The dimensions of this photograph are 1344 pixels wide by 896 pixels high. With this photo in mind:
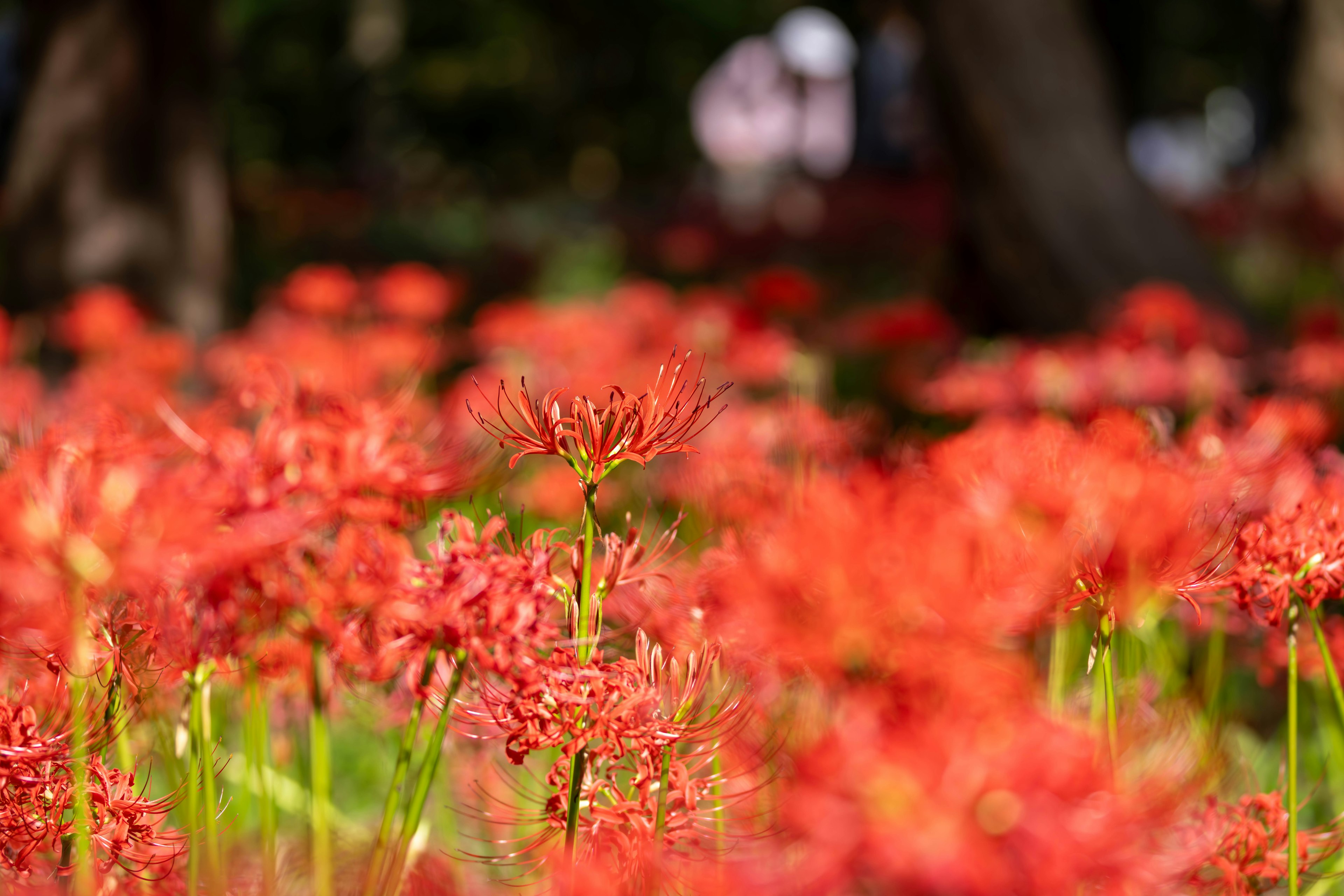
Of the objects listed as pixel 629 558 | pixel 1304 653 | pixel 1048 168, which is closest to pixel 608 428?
pixel 629 558

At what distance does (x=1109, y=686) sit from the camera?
2.64 ft

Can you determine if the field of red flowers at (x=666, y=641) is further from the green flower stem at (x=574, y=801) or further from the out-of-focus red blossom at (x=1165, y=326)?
the out-of-focus red blossom at (x=1165, y=326)

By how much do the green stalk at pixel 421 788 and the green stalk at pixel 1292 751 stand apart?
2.20ft

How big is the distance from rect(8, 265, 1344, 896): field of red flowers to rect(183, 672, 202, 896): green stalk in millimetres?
12

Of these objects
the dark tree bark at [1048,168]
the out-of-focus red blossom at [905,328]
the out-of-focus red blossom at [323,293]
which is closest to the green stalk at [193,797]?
the out-of-focus red blossom at [905,328]

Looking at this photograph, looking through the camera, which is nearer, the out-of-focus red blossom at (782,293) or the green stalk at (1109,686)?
the green stalk at (1109,686)

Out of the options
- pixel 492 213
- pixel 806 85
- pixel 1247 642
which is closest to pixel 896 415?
pixel 1247 642

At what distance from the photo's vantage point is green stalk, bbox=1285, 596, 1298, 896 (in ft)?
3.15

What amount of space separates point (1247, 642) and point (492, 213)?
11387mm

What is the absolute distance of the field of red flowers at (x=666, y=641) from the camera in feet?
1.94

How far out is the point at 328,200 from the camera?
12.5m

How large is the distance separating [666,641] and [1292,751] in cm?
53

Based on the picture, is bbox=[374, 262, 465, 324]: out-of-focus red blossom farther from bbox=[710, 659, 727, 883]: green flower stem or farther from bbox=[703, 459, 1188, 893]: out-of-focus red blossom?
bbox=[703, 459, 1188, 893]: out-of-focus red blossom

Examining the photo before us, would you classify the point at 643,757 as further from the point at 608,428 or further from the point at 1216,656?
the point at 1216,656
